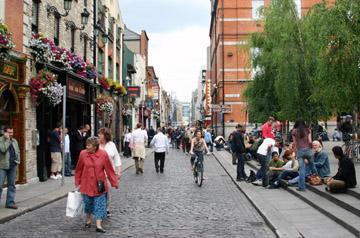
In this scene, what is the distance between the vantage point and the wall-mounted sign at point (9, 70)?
13829mm

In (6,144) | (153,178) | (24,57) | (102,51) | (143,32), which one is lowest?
(153,178)

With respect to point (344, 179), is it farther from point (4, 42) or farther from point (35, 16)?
point (35, 16)

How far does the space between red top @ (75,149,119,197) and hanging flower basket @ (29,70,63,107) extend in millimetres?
7352

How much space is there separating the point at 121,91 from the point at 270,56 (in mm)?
9422

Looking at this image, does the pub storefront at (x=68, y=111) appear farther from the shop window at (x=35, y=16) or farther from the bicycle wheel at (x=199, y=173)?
the bicycle wheel at (x=199, y=173)

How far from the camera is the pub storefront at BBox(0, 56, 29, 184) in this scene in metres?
14.4

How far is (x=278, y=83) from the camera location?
25.3 metres

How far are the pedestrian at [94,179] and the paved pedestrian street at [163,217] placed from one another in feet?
1.14

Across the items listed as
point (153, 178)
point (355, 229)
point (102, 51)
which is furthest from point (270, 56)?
point (355, 229)

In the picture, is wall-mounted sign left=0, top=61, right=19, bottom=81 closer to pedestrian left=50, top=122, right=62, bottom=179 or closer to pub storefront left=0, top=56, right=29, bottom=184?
pub storefront left=0, top=56, right=29, bottom=184

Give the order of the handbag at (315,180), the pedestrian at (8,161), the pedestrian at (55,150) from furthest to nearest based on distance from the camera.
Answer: the pedestrian at (55,150)
the handbag at (315,180)
the pedestrian at (8,161)

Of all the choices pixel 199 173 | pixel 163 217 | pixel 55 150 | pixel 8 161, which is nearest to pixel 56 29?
pixel 55 150

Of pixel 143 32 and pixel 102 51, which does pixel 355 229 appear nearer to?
pixel 102 51

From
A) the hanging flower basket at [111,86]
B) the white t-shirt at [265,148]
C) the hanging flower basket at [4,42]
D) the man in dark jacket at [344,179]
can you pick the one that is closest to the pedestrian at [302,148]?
the man in dark jacket at [344,179]
